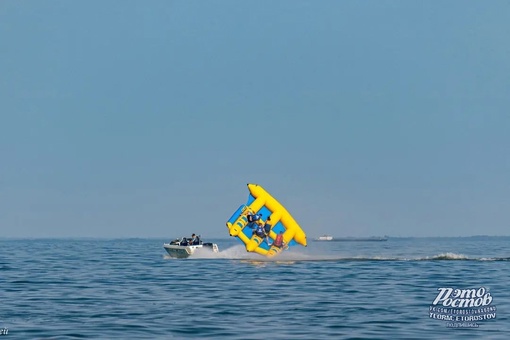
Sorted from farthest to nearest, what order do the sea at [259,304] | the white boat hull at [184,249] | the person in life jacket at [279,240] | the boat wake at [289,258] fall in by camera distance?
the white boat hull at [184,249] < the boat wake at [289,258] < the person in life jacket at [279,240] < the sea at [259,304]

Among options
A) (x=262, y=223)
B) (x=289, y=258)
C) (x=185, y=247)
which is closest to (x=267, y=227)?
(x=262, y=223)

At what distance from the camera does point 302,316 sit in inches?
971

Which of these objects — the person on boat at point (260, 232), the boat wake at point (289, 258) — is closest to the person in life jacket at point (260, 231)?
the person on boat at point (260, 232)

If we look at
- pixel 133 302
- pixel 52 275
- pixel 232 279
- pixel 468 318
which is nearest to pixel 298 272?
pixel 232 279

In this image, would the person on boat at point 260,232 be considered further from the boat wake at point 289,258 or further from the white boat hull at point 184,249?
the white boat hull at point 184,249

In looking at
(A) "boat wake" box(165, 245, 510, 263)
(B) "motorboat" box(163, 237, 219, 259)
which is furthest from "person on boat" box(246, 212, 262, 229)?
(B) "motorboat" box(163, 237, 219, 259)

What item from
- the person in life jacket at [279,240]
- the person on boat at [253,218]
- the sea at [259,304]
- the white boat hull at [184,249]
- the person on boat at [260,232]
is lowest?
the sea at [259,304]

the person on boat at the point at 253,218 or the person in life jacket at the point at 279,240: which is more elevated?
the person on boat at the point at 253,218

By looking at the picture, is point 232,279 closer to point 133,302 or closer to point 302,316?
point 133,302

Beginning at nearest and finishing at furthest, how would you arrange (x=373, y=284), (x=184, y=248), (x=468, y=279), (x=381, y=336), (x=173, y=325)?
(x=381, y=336)
(x=173, y=325)
(x=373, y=284)
(x=468, y=279)
(x=184, y=248)

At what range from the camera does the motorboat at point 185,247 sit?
61250mm

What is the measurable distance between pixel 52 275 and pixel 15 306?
15.9 metres

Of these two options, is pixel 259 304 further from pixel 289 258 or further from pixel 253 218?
pixel 289 258

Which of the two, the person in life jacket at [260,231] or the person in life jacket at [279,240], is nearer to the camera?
the person in life jacket at [260,231]
